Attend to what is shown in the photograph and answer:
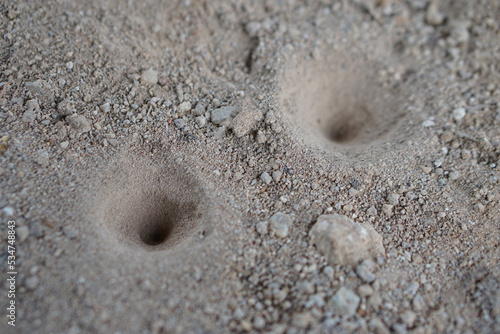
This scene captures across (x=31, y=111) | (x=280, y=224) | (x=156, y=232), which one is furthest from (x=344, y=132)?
(x=31, y=111)

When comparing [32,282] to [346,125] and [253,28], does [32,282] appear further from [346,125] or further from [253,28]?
[346,125]

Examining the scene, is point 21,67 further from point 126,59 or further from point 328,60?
point 328,60

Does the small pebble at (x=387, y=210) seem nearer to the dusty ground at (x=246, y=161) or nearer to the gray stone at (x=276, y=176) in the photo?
the dusty ground at (x=246, y=161)

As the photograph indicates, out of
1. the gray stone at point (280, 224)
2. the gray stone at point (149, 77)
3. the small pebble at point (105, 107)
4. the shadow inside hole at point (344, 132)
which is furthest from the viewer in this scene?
the shadow inside hole at point (344, 132)

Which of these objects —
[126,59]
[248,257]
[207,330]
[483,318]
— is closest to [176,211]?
[248,257]

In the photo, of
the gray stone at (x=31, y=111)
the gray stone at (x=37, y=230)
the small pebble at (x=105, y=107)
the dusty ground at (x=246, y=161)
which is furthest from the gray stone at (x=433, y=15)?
the gray stone at (x=37, y=230)

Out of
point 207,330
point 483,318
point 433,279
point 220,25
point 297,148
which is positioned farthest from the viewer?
point 220,25

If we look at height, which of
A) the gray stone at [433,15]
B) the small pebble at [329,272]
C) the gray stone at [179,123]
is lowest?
the small pebble at [329,272]
